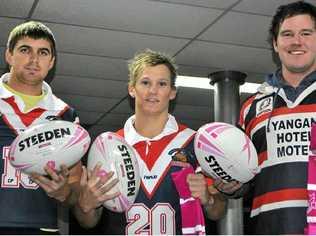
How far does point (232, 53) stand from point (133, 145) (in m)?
3.01

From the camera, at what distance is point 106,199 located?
186 centimetres

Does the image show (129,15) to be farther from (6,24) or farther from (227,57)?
(227,57)

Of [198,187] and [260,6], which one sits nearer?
[198,187]

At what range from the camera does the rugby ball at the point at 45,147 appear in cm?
185

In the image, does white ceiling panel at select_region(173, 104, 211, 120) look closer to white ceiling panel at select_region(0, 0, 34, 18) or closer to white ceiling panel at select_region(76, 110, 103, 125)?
white ceiling panel at select_region(76, 110, 103, 125)

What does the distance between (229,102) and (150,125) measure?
350cm

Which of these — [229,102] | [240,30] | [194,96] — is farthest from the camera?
[194,96]

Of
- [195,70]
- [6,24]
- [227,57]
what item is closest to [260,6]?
[227,57]

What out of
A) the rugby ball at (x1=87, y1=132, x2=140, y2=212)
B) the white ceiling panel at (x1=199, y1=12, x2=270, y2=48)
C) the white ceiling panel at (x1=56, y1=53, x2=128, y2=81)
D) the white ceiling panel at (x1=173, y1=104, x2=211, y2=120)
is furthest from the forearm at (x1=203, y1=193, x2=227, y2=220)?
the white ceiling panel at (x1=173, y1=104, x2=211, y2=120)

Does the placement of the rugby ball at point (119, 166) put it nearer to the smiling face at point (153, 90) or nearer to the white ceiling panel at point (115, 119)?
the smiling face at point (153, 90)

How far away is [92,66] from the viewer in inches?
210

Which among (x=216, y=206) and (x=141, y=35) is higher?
(x=141, y=35)

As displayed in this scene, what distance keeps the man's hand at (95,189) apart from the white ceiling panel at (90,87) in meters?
3.91

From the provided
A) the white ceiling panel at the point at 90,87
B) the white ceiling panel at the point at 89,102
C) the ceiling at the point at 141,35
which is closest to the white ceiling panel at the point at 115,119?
the white ceiling panel at the point at 89,102
